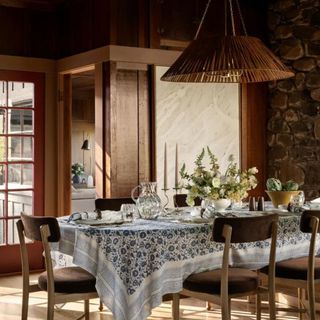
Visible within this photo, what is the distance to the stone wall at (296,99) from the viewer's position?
6.09 meters

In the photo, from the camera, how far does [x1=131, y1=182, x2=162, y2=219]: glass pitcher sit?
13.1 ft

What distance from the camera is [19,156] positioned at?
6.25 meters

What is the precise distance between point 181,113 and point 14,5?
198 cm

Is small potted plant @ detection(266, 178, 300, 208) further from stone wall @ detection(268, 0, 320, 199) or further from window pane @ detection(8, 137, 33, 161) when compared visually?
window pane @ detection(8, 137, 33, 161)

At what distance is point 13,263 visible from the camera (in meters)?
6.12

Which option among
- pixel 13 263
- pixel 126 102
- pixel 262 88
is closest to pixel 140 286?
pixel 126 102

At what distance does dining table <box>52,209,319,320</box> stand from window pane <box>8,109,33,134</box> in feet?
8.54

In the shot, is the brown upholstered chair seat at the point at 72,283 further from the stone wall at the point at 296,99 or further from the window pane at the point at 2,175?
the stone wall at the point at 296,99

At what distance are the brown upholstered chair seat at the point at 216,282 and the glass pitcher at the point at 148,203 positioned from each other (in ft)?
1.76

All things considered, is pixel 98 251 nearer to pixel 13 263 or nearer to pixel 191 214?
pixel 191 214

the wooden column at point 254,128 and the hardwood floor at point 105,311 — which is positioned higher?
the wooden column at point 254,128

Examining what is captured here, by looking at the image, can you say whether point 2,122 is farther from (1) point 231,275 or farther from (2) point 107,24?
(1) point 231,275

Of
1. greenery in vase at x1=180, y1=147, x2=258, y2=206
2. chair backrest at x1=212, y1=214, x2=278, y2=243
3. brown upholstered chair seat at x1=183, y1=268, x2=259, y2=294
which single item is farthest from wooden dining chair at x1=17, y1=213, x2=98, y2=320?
greenery in vase at x1=180, y1=147, x2=258, y2=206

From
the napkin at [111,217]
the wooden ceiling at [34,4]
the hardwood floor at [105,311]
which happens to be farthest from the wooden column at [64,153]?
the napkin at [111,217]
